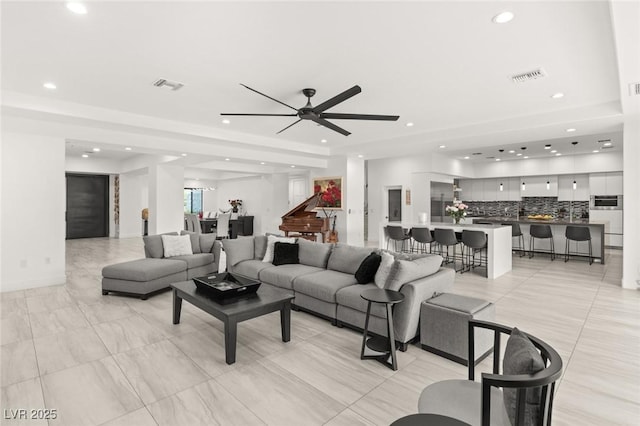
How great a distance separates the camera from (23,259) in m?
5.34

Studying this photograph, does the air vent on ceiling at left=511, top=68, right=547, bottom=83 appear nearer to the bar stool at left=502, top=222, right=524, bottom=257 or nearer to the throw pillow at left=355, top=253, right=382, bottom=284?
the throw pillow at left=355, top=253, right=382, bottom=284

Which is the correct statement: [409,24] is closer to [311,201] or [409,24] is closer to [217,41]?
[217,41]

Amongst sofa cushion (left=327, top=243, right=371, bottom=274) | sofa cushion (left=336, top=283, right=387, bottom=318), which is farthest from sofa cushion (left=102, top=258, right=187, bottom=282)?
sofa cushion (left=336, top=283, right=387, bottom=318)

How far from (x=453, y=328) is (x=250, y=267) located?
2956 millimetres

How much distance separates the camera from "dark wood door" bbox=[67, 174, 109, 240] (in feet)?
38.0

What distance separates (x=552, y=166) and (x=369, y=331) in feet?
33.0

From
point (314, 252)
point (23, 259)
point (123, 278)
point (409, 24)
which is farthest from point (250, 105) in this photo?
point (23, 259)

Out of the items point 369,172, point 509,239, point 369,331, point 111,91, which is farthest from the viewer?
point 369,172

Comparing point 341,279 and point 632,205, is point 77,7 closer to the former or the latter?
point 341,279

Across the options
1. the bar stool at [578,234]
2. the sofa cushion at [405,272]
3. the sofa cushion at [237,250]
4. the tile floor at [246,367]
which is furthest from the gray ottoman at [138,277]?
the bar stool at [578,234]

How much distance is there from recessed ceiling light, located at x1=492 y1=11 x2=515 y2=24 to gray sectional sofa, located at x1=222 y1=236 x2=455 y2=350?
2.25 metres

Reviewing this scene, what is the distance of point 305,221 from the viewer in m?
8.53

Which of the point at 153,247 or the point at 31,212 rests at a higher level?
the point at 31,212

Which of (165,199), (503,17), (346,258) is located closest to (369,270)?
(346,258)
